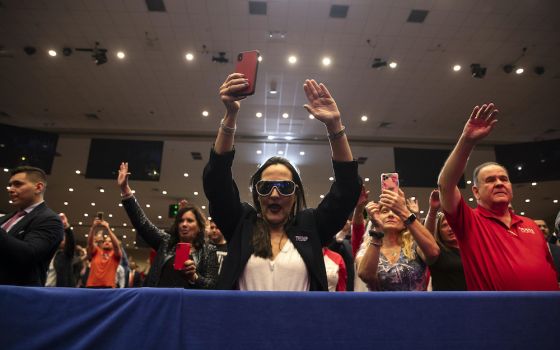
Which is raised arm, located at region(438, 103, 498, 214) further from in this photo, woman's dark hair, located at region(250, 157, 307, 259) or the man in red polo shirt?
woman's dark hair, located at region(250, 157, 307, 259)

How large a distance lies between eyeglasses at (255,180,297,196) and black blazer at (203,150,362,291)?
4.8 inches

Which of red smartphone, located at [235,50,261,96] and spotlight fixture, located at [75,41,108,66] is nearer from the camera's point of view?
red smartphone, located at [235,50,261,96]

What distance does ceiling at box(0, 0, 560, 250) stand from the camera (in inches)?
259

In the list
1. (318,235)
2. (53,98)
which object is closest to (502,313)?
(318,235)

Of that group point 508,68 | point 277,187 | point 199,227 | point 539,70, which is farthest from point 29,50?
point 539,70

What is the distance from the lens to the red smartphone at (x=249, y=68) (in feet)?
5.16

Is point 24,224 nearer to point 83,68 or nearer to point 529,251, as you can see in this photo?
point 529,251

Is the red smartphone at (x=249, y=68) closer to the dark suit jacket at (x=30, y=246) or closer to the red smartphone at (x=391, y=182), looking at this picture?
the red smartphone at (x=391, y=182)

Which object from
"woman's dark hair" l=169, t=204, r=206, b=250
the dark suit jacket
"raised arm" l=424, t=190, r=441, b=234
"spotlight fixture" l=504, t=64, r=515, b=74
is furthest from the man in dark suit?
"spotlight fixture" l=504, t=64, r=515, b=74

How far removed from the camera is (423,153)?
1028 centimetres

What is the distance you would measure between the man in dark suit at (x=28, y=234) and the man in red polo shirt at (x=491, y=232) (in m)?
2.62

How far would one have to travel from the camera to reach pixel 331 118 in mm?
1609

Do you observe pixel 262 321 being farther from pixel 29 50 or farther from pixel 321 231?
pixel 29 50

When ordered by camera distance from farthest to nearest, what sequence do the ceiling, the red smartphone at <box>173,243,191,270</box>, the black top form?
the ceiling → the black top → the red smartphone at <box>173,243,191,270</box>
